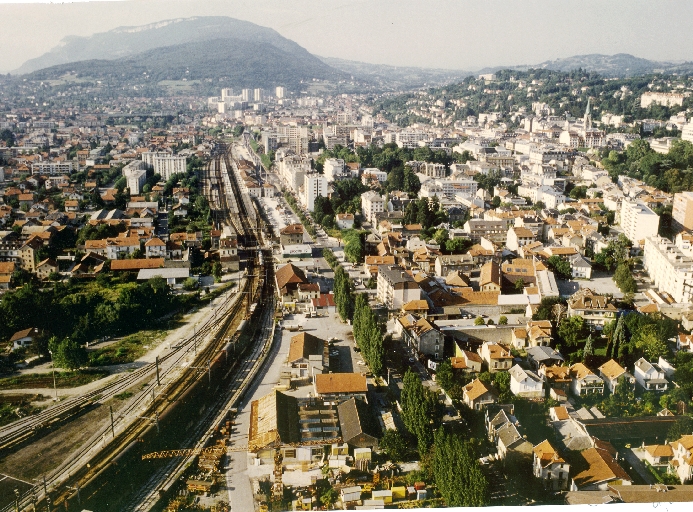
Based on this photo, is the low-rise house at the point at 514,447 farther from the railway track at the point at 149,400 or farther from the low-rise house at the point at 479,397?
the railway track at the point at 149,400

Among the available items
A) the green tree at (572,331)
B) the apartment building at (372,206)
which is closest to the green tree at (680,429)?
the green tree at (572,331)

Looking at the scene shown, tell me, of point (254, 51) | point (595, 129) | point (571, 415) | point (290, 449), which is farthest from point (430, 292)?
point (254, 51)

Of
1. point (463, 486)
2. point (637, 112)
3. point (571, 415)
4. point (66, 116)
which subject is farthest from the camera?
point (66, 116)

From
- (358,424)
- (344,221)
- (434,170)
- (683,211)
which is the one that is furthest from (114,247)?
(683,211)

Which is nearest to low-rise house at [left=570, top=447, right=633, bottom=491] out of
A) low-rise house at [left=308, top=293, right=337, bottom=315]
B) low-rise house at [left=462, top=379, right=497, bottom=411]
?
low-rise house at [left=462, top=379, right=497, bottom=411]

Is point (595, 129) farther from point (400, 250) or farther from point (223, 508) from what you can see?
point (223, 508)

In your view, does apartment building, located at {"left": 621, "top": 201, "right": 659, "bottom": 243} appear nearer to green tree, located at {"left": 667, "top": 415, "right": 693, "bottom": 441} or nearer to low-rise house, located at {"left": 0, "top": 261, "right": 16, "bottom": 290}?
green tree, located at {"left": 667, "top": 415, "right": 693, "bottom": 441}

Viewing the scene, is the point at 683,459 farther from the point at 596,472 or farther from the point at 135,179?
the point at 135,179
